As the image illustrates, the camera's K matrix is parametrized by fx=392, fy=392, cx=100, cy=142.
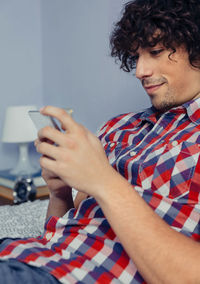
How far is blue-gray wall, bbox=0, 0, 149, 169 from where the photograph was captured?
197 cm

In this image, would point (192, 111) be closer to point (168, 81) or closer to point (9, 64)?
point (168, 81)

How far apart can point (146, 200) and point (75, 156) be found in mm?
270

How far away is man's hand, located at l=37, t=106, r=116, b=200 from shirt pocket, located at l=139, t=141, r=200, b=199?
219 millimetres

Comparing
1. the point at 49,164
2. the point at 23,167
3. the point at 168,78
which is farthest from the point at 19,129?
the point at 49,164

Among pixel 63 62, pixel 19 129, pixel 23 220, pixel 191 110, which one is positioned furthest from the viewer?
pixel 63 62

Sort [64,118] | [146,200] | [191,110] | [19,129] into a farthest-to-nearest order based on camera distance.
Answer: [19,129]
[191,110]
[146,200]
[64,118]

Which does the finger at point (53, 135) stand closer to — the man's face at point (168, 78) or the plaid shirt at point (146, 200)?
the plaid shirt at point (146, 200)

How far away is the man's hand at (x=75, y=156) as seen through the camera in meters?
0.64

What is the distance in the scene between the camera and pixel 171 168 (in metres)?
0.85

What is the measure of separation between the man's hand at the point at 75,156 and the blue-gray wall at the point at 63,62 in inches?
42.7

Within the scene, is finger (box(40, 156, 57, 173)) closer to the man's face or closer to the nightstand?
the man's face

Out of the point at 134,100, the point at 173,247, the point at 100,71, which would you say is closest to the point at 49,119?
the point at 173,247

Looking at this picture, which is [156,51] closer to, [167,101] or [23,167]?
[167,101]

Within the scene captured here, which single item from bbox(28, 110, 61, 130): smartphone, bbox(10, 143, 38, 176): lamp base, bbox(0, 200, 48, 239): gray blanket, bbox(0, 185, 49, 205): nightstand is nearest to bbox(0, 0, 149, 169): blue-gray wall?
bbox(10, 143, 38, 176): lamp base
